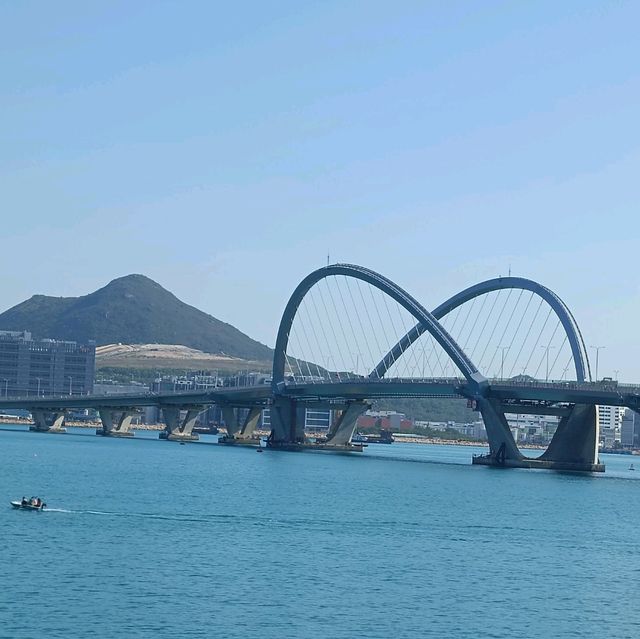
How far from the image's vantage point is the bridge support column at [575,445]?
454ft

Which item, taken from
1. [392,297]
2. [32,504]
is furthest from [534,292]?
[32,504]

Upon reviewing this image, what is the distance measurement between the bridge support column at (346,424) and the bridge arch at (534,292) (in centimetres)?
725

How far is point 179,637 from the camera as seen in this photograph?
142ft

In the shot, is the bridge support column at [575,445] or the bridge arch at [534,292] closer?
the bridge support column at [575,445]

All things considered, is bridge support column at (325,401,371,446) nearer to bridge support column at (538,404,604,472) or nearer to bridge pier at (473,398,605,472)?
bridge pier at (473,398,605,472)

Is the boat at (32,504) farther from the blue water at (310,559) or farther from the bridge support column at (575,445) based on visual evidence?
the bridge support column at (575,445)

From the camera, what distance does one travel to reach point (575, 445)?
140125 mm

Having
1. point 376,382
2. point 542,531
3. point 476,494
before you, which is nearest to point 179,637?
point 542,531

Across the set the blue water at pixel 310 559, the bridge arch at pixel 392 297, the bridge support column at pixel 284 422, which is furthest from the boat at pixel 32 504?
the bridge support column at pixel 284 422

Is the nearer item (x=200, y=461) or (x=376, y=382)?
(x=200, y=461)

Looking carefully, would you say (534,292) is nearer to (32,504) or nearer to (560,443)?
(560,443)

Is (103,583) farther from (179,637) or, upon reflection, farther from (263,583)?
(179,637)

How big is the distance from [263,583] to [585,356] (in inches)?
4018

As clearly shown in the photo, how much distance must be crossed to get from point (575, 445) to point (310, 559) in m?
82.8
